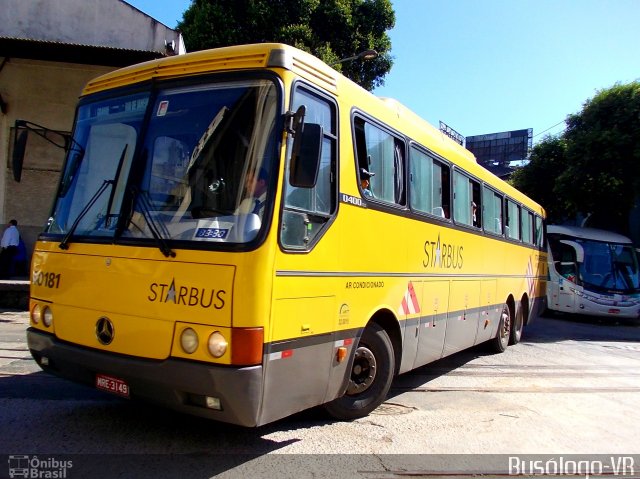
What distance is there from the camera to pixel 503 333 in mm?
10172

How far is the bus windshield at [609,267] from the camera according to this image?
16.8 metres

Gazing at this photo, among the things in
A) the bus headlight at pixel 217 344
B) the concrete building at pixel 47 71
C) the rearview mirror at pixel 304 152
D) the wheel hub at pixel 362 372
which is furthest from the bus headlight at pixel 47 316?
the concrete building at pixel 47 71

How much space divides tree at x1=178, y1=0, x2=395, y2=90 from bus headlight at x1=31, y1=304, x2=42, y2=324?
14919 mm

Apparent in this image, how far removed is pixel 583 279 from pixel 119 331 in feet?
53.6

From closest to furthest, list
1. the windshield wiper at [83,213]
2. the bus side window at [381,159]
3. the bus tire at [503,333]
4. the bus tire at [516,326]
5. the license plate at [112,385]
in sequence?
the license plate at [112,385]
the windshield wiper at [83,213]
the bus side window at [381,159]
the bus tire at [503,333]
the bus tire at [516,326]

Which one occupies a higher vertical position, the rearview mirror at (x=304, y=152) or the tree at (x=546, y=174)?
the tree at (x=546, y=174)

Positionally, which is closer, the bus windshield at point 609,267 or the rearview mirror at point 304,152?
the rearview mirror at point 304,152

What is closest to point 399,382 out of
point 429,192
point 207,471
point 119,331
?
point 429,192

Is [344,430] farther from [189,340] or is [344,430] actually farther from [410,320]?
[189,340]

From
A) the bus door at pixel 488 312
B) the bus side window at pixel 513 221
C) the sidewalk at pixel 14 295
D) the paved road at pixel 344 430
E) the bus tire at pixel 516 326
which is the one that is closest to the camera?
the paved road at pixel 344 430

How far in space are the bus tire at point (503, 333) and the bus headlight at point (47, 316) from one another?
7.78 m

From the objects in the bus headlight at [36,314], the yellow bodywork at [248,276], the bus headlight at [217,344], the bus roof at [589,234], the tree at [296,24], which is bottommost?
the bus headlight at [217,344]

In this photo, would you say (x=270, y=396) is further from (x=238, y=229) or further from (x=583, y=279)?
(x=583, y=279)

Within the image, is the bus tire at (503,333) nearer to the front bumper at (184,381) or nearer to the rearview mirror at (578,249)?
the front bumper at (184,381)
